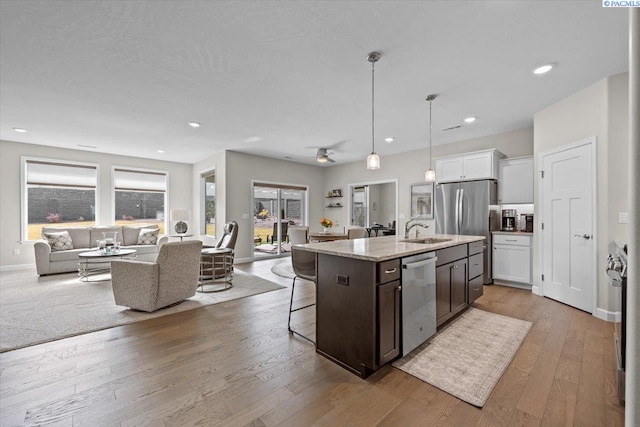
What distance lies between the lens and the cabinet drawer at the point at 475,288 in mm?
3309

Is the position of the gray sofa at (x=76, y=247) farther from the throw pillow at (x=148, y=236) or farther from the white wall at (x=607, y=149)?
the white wall at (x=607, y=149)

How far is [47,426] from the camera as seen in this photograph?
5.08 ft

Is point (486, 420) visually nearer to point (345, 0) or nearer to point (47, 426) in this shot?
point (47, 426)

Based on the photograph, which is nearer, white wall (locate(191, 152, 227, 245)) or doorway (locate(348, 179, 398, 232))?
white wall (locate(191, 152, 227, 245))

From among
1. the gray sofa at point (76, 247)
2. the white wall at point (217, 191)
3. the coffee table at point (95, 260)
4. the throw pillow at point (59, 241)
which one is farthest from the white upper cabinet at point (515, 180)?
the throw pillow at point (59, 241)

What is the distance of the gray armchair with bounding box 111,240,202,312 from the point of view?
3.24m

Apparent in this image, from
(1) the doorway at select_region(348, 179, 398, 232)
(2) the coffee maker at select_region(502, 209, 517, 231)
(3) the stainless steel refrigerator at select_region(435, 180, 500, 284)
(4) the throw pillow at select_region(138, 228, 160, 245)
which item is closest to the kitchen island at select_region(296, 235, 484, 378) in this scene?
(3) the stainless steel refrigerator at select_region(435, 180, 500, 284)

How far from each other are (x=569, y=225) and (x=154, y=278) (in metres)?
5.29

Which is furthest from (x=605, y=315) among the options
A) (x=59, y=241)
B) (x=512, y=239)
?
(x=59, y=241)

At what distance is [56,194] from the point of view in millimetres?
6223

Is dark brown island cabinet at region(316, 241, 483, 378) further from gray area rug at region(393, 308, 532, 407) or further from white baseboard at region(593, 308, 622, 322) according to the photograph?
white baseboard at region(593, 308, 622, 322)

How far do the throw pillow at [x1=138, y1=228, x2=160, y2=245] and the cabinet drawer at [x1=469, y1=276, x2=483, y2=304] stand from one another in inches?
268

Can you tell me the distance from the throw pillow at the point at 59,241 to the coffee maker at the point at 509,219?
8471 mm

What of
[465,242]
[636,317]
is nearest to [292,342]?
[465,242]
